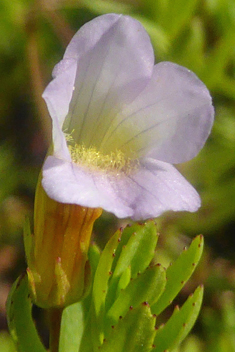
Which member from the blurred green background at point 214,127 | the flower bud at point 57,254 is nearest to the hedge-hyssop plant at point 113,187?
the flower bud at point 57,254

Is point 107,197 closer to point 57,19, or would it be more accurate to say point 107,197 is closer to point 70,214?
point 70,214

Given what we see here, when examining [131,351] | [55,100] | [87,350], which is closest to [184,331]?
[131,351]

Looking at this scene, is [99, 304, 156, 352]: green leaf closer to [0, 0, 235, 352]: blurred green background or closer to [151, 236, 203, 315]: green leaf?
[151, 236, 203, 315]: green leaf

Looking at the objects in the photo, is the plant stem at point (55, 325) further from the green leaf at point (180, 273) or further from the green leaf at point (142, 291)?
the green leaf at point (180, 273)

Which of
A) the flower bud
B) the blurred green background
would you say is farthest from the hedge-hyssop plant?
the blurred green background

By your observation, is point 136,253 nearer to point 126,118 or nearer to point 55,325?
→ point 55,325

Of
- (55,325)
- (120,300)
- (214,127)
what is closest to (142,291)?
(120,300)
